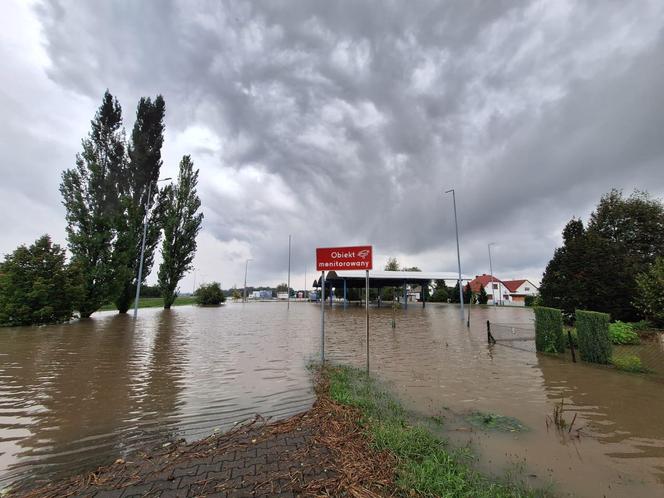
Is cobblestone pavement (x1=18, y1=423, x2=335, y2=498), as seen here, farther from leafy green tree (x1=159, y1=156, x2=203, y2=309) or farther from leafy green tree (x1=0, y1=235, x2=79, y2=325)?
leafy green tree (x1=159, y1=156, x2=203, y2=309)

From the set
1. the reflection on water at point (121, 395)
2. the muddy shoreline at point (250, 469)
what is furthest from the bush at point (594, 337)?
the muddy shoreline at point (250, 469)

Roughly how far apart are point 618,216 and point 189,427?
115 feet

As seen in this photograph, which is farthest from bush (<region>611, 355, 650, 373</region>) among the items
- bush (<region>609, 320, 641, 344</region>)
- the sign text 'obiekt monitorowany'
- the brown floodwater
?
the sign text 'obiekt monitorowany'

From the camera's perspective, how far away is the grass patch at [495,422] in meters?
4.40

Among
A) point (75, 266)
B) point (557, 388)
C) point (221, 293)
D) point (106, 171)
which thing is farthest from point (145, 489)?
point (221, 293)

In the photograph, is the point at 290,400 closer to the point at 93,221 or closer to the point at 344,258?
the point at 344,258

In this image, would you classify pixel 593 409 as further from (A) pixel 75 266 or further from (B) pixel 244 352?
(A) pixel 75 266

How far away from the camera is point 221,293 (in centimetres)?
4862

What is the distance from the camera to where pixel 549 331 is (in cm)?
1056

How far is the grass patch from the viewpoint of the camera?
440 cm

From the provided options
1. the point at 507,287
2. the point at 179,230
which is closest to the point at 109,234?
the point at 179,230

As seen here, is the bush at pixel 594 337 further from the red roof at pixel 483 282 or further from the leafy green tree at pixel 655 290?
the red roof at pixel 483 282

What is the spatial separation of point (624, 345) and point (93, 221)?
101 ft

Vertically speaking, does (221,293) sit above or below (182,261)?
below
